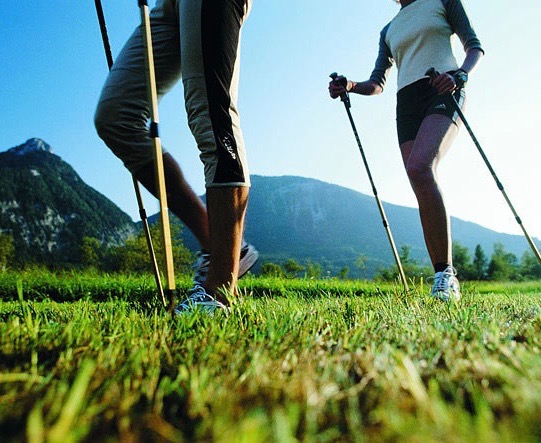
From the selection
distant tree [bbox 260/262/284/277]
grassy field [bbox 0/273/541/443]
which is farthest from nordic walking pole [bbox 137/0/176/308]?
distant tree [bbox 260/262/284/277]

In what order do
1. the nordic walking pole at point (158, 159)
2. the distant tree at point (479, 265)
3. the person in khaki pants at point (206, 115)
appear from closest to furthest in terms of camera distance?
the nordic walking pole at point (158, 159)
the person in khaki pants at point (206, 115)
the distant tree at point (479, 265)

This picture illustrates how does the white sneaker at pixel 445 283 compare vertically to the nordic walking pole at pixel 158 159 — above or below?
below

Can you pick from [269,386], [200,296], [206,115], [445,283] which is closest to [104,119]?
[206,115]

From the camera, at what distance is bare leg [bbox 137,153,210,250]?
3.69 metres

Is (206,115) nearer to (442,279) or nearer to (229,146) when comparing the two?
(229,146)

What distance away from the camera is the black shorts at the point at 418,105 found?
483 centimetres

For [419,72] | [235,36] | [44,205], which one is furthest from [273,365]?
[44,205]

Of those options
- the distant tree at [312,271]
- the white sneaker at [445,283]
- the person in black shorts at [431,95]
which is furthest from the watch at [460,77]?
the distant tree at [312,271]

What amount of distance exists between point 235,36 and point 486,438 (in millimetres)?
3106

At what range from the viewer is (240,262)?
12.0ft

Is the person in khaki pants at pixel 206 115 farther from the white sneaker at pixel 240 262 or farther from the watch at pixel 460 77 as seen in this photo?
the watch at pixel 460 77

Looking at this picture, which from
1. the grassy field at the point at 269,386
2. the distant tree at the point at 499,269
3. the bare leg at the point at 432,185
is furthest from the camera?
the distant tree at the point at 499,269

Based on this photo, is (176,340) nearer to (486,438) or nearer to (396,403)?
(396,403)

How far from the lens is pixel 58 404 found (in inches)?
33.1
